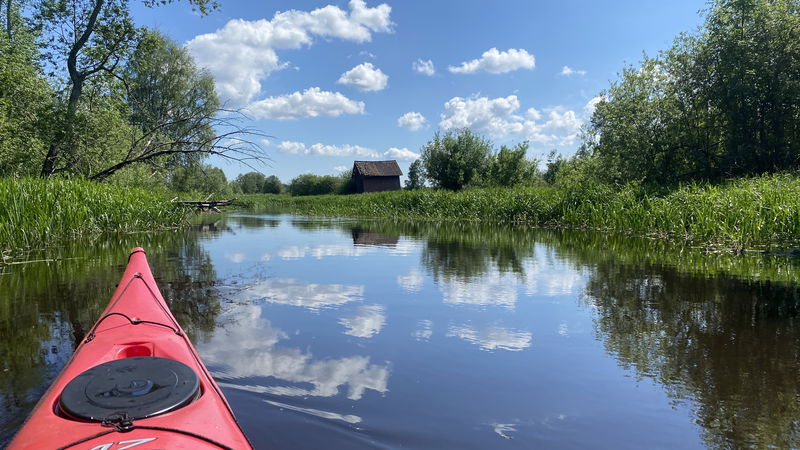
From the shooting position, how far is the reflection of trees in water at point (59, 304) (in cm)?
325

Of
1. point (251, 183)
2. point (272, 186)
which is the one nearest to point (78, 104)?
point (272, 186)

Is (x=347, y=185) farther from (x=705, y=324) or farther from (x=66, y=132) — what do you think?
(x=705, y=324)

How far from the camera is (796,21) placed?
53.1 ft

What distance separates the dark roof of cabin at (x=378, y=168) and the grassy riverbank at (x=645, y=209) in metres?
21.6

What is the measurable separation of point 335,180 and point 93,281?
180 feet

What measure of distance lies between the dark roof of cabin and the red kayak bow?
49153mm

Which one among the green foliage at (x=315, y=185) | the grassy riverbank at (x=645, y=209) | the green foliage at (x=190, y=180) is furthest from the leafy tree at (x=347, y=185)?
the grassy riverbank at (x=645, y=209)

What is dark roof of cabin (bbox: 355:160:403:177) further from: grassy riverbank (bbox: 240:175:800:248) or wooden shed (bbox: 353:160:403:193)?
grassy riverbank (bbox: 240:175:800:248)

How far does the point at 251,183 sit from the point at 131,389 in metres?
92.4

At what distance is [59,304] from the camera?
5.38 m

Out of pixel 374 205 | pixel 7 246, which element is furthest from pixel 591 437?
pixel 374 205

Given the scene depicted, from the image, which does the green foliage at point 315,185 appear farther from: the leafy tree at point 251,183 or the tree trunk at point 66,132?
the tree trunk at point 66,132

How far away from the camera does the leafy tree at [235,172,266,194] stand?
88125mm

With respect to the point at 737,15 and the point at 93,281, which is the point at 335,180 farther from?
the point at 93,281
